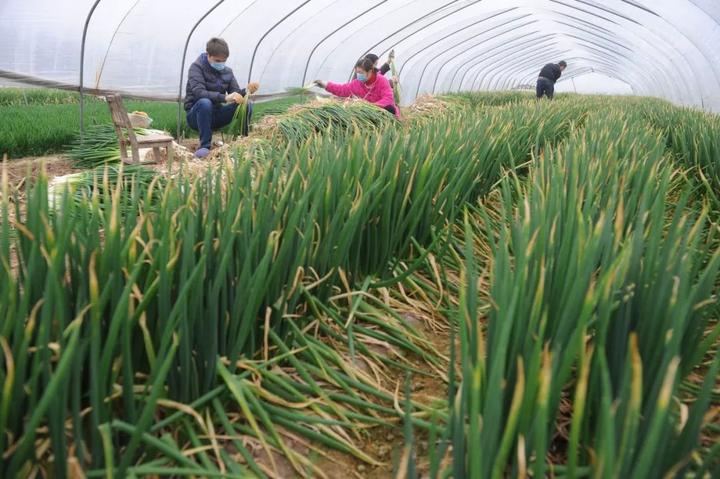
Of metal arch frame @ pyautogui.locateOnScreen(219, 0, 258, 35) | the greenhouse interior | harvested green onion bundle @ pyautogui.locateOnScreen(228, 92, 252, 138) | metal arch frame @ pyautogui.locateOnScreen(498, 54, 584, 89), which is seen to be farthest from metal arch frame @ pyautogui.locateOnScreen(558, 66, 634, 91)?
the greenhouse interior

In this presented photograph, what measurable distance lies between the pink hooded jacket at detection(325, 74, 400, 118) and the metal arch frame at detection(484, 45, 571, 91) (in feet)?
43.2

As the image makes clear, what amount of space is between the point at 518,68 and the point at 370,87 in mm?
16489

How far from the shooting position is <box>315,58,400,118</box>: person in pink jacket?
5703mm

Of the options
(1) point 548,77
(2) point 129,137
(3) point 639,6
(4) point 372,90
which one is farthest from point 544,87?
(2) point 129,137

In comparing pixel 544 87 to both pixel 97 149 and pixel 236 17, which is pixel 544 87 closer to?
pixel 236 17

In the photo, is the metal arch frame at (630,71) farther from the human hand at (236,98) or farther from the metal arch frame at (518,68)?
the human hand at (236,98)

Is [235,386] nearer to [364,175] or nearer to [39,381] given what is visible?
[39,381]

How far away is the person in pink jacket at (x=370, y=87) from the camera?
18.7 ft

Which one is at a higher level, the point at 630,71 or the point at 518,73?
the point at 630,71

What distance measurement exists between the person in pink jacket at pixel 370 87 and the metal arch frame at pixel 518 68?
13.2 m

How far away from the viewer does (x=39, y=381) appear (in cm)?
80

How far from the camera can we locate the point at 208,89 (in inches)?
207

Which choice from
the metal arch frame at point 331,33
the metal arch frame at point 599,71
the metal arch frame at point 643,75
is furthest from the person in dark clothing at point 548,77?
the metal arch frame at point 599,71

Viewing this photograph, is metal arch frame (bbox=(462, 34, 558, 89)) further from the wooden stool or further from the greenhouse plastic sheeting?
the wooden stool
